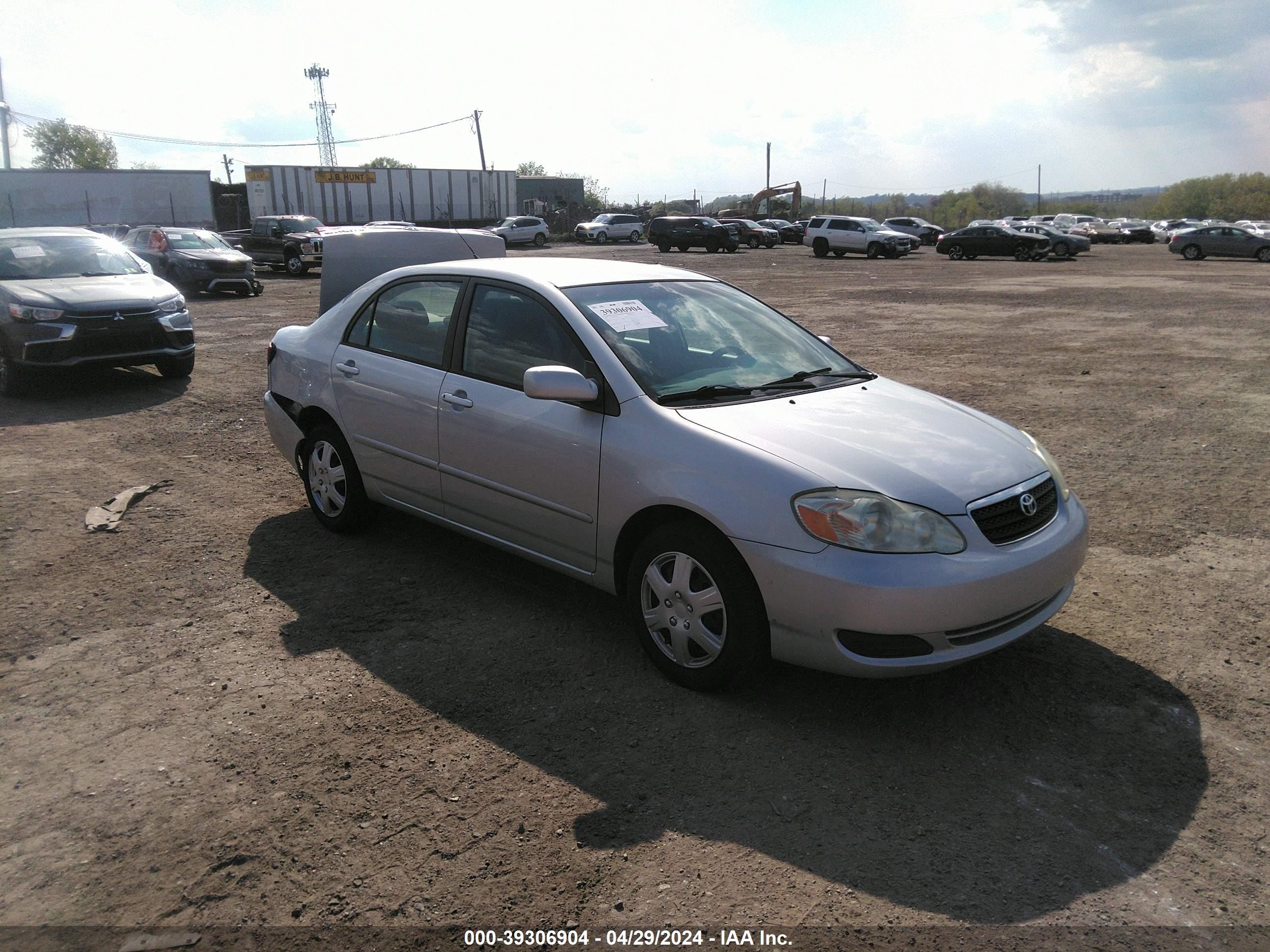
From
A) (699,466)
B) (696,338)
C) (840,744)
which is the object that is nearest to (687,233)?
(696,338)

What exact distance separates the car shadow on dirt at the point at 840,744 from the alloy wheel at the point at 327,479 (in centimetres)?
81

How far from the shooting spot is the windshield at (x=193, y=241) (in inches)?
842

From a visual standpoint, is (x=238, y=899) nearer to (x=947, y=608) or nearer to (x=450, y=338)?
(x=947, y=608)

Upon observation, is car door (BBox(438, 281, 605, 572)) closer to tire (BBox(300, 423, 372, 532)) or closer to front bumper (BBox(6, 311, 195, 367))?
tire (BBox(300, 423, 372, 532))

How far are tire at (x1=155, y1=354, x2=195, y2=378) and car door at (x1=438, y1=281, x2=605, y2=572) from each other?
699 centimetres

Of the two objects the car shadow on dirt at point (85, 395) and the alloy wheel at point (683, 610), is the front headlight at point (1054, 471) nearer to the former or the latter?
the alloy wheel at point (683, 610)

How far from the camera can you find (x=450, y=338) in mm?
4633

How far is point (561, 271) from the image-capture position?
15.2ft

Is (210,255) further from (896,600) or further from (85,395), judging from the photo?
(896,600)

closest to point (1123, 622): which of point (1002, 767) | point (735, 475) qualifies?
point (1002, 767)

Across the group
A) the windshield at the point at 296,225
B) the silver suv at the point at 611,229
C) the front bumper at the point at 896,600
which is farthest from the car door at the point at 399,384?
the silver suv at the point at 611,229

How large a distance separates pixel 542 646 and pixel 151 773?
1583 mm

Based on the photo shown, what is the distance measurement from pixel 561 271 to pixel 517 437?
978mm

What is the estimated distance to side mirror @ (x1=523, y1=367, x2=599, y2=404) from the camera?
148 inches
